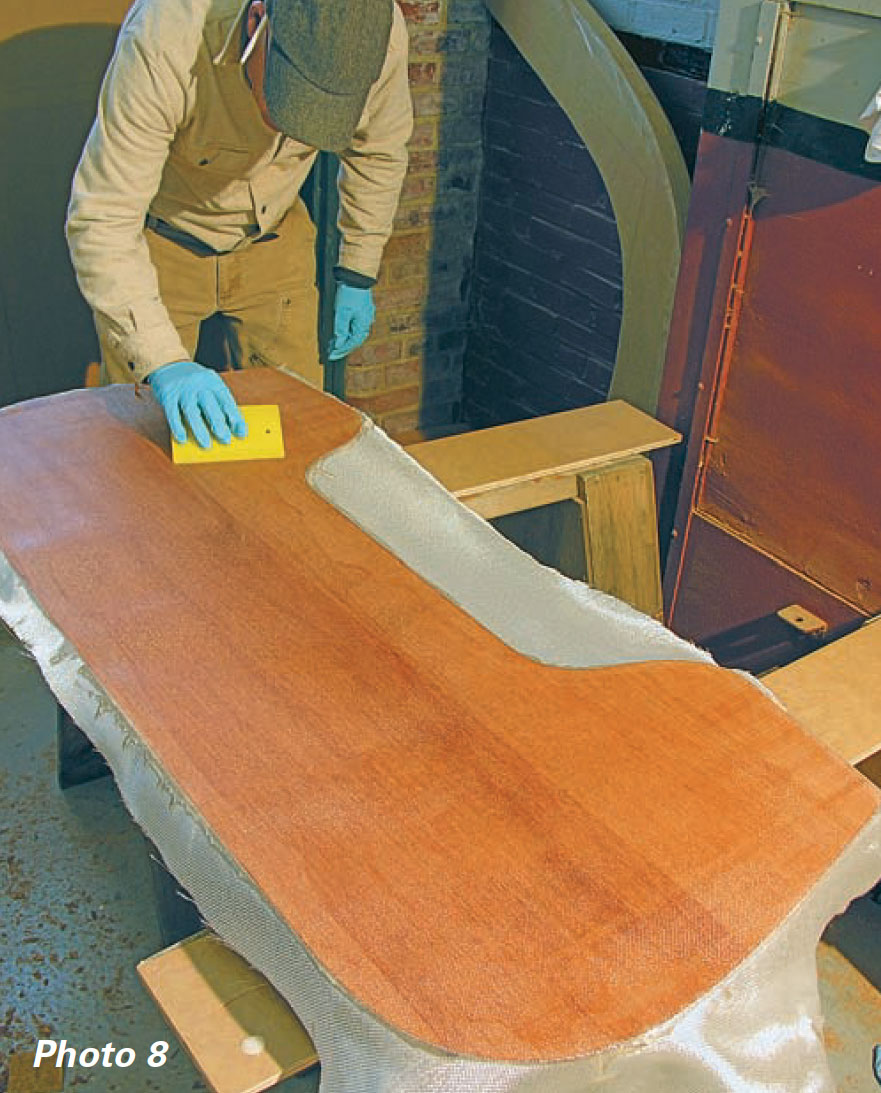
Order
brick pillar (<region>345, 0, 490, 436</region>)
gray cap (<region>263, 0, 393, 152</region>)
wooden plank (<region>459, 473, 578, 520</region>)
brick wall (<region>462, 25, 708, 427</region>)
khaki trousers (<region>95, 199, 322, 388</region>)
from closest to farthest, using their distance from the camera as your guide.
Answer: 1. gray cap (<region>263, 0, 393, 152</region>)
2. wooden plank (<region>459, 473, 578, 520</region>)
3. khaki trousers (<region>95, 199, 322, 388</region>)
4. brick wall (<region>462, 25, 708, 427</region>)
5. brick pillar (<region>345, 0, 490, 436</region>)

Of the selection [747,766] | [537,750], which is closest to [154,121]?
[537,750]

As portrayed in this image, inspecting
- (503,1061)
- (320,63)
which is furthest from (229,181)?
(503,1061)

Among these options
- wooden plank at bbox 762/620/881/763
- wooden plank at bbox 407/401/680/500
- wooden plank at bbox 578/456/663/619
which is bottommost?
wooden plank at bbox 578/456/663/619

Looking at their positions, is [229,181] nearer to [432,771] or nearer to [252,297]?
[252,297]

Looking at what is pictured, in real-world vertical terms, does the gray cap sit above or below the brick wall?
above

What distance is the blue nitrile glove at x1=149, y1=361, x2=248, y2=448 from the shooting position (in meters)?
2.19

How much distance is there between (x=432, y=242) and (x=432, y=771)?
2554 millimetres

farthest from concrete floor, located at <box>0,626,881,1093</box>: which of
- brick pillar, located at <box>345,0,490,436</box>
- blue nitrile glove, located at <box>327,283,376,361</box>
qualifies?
brick pillar, located at <box>345,0,490,436</box>

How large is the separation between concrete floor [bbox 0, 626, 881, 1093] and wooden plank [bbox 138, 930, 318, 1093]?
0.78 meters

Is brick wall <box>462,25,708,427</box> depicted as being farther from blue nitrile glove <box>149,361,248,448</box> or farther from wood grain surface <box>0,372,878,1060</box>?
wood grain surface <box>0,372,878,1060</box>

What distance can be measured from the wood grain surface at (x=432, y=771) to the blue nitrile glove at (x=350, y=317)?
111 centimetres

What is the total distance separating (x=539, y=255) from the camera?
11.8 ft

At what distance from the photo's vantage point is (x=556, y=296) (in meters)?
3.57

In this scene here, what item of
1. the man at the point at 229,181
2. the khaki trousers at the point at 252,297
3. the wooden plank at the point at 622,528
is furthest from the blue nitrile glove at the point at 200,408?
the wooden plank at the point at 622,528
